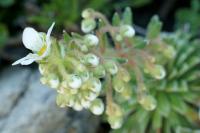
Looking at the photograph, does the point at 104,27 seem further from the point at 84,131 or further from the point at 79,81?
the point at 84,131

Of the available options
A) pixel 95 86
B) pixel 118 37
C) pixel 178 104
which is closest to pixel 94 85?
pixel 95 86

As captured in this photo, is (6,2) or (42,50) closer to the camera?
(42,50)

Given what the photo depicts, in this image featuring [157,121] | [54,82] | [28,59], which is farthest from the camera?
[157,121]

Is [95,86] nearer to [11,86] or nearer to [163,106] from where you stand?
[163,106]

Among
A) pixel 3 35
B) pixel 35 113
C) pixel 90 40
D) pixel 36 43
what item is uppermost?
pixel 36 43

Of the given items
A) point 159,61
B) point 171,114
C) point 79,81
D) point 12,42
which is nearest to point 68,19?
point 12,42

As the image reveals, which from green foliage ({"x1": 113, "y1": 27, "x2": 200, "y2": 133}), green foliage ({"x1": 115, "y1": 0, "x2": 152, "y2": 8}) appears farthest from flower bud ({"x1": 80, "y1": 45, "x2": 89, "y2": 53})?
green foliage ({"x1": 115, "y1": 0, "x2": 152, "y2": 8})

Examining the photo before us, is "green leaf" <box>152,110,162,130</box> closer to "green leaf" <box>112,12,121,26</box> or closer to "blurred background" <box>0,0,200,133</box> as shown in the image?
"blurred background" <box>0,0,200,133</box>
